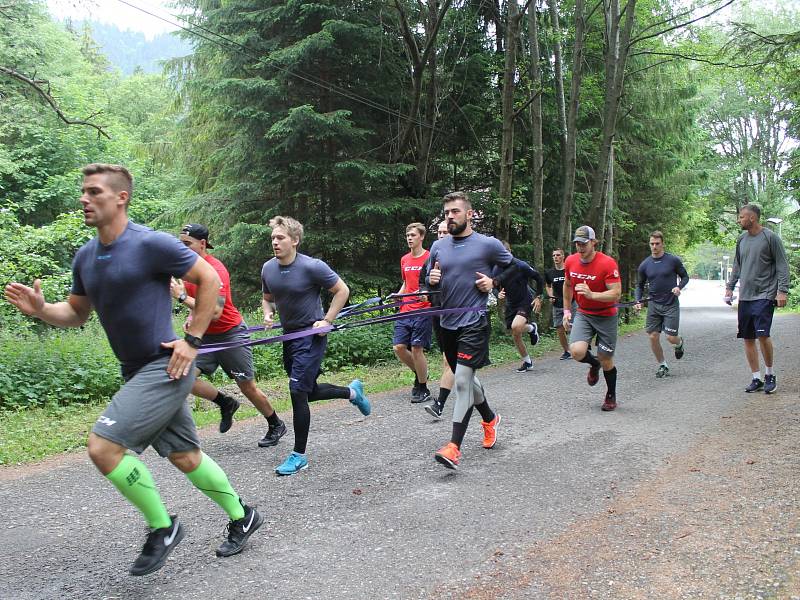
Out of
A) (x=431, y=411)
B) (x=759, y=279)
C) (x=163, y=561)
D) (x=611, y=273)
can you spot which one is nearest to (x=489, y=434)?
(x=431, y=411)

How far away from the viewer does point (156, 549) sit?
3908 mm

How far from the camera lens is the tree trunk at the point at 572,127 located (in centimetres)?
1800

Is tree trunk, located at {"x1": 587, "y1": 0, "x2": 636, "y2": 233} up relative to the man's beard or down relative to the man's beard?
up

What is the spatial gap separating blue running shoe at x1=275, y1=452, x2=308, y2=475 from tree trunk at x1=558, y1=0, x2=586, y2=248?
46.9ft

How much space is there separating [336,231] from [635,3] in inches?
410

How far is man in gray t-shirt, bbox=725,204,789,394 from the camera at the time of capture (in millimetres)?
9008

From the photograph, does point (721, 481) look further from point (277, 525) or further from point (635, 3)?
point (635, 3)

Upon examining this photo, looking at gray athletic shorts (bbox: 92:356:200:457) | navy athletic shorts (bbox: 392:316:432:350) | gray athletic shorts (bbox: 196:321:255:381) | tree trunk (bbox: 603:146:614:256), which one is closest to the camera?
gray athletic shorts (bbox: 92:356:200:457)

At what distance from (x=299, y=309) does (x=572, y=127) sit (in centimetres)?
1406

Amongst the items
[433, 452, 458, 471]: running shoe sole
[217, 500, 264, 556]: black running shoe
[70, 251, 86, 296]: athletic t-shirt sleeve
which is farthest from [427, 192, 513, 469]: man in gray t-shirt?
[70, 251, 86, 296]: athletic t-shirt sleeve

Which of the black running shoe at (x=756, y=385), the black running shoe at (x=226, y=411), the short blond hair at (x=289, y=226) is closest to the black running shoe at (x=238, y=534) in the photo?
the short blond hair at (x=289, y=226)

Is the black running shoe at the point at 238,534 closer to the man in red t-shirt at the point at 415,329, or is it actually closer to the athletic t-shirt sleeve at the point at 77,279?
the athletic t-shirt sleeve at the point at 77,279

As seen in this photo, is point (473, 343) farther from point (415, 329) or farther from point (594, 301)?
point (415, 329)

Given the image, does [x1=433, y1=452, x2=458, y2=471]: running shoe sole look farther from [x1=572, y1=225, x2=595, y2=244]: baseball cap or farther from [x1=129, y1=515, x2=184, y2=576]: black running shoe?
[x1=572, y1=225, x2=595, y2=244]: baseball cap
